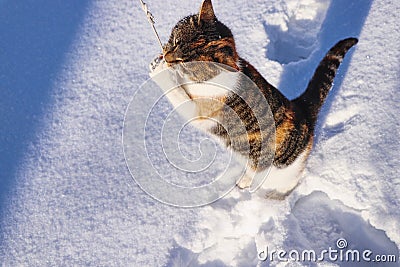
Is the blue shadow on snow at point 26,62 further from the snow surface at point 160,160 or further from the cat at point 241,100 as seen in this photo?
the cat at point 241,100

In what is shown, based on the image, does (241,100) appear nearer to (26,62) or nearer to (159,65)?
(159,65)

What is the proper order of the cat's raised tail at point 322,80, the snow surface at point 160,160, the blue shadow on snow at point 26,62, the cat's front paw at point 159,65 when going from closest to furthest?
the cat's front paw at point 159,65 < the cat's raised tail at point 322,80 < the snow surface at point 160,160 < the blue shadow on snow at point 26,62

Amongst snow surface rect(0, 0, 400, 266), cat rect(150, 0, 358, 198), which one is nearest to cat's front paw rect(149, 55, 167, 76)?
cat rect(150, 0, 358, 198)

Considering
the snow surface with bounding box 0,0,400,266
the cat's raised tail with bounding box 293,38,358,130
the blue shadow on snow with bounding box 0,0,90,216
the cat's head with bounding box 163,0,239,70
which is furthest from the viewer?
the blue shadow on snow with bounding box 0,0,90,216

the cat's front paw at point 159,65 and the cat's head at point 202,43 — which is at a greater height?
the cat's head at point 202,43

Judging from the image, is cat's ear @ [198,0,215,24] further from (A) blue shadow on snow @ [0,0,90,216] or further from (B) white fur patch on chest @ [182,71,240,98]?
(A) blue shadow on snow @ [0,0,90,216]

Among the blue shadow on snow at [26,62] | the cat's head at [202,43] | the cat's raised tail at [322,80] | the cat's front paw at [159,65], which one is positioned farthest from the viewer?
the blue shadow on snow at [26,62]

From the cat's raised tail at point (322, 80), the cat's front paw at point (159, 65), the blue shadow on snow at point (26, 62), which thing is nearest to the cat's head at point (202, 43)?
the cat's front paw at point (159, 65)

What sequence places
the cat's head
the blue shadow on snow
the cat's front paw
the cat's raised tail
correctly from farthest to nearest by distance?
the blue shadow on snow
the cat's raised tail
the cat's front paw
the cat's head

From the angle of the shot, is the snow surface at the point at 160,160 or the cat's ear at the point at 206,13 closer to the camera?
the cat's ear at the point at 206,13
